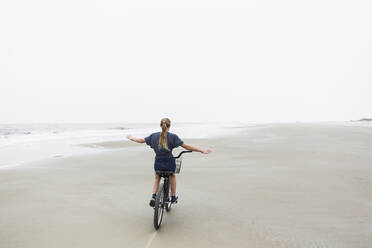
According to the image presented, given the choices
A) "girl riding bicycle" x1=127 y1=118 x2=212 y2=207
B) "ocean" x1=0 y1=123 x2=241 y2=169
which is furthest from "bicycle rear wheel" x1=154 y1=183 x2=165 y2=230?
"ocean" x1=0 y1=123 x2=241 y2=169

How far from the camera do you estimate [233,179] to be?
30.0ft

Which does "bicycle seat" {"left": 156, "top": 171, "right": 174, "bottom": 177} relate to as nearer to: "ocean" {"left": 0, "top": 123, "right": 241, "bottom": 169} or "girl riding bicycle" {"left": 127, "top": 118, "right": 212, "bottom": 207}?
"girl riding bicycle" {"left": 127, "top": 118, "right": 212, "bottom": 207}

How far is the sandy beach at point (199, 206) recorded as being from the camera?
15.7 ft

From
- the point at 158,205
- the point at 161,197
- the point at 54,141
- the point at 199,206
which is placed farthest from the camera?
the point at 54,141

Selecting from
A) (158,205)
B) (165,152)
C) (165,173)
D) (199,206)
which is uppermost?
(165,152)

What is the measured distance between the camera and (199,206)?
6.54 metres

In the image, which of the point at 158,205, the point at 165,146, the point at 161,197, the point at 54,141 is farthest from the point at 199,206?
the point at 54,141

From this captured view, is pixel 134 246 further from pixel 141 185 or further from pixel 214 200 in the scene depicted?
pixel 141 185

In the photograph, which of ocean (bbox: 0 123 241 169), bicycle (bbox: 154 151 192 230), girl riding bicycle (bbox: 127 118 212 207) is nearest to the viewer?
bicycle (bbox: 154 151 192 230)

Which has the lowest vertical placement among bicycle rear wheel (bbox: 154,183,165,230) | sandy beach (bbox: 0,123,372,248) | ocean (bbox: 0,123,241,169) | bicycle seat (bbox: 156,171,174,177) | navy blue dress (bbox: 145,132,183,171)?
ocean (bbox: 0,123,241,169)

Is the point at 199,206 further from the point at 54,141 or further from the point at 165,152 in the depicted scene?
the point at 54,141

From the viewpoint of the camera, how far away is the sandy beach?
4777 mm

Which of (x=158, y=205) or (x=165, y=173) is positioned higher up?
(x=165, y=173)

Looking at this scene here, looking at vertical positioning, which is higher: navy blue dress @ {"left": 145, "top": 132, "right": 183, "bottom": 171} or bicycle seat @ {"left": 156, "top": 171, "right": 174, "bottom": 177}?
navy blue dress @ {"left": 145, "top": 132, "right": 183, "bottom": 171}
